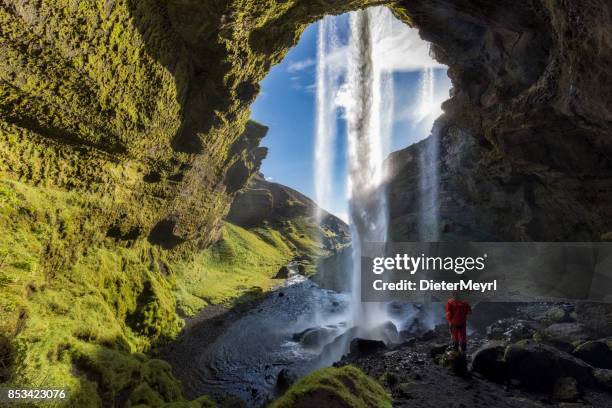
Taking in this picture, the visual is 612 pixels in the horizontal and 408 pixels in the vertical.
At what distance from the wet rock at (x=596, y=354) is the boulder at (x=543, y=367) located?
1.95m

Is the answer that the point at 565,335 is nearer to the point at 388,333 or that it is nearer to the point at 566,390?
the point at 566,390

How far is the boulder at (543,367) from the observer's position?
33.6 feet

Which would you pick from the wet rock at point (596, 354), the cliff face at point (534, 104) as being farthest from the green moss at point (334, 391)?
the cliff face at point (534, 104)

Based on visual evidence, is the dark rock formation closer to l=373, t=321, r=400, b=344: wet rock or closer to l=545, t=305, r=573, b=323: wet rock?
l=373, t=321, r=400, b=344: wet rock

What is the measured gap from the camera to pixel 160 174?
2369 cm

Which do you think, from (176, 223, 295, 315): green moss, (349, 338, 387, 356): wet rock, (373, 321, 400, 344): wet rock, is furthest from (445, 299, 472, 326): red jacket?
(176, 223, 295, 315): green moss

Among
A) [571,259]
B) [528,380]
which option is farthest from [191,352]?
[571,259]

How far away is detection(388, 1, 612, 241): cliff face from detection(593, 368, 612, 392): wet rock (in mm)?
9807

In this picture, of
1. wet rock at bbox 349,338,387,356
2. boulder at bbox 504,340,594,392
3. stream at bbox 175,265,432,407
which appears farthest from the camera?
wet rock at bbox 349,338,387,356

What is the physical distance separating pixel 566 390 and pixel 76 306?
19528mm

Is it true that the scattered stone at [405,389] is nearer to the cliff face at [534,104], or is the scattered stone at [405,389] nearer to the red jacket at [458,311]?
the red jacket at [458,311]

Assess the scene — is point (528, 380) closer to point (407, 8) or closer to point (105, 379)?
point (105, 379)

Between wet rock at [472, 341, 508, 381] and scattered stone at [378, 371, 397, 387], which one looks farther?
scattered stone at [378, 371, 397, 387]

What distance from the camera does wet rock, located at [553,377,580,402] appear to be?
953cm
